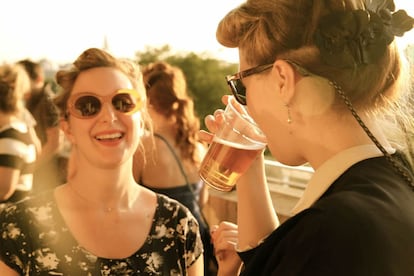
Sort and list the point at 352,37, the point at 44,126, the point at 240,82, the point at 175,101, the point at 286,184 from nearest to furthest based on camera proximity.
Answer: the point at 352,37
the point at 240,82
the point at 175,101
the point at 286,184
the point at 44,126

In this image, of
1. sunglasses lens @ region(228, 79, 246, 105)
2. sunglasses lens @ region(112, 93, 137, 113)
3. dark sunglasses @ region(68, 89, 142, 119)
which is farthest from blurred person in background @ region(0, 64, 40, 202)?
sunglasses lens @ region(228, 79, 246, 105)

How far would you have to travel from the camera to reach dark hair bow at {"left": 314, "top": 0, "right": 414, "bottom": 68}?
947 millimetres

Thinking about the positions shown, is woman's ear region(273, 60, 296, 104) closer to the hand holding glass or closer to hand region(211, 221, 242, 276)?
the hand holding glass

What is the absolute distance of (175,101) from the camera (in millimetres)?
2938

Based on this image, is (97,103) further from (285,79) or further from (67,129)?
(285,79)

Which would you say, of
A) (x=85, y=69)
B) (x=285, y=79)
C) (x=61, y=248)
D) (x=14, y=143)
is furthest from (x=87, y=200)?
(x=14, y=143)

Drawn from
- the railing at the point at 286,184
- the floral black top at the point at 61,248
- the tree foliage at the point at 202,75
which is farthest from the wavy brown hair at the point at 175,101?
the floral black top at the point at 61,248

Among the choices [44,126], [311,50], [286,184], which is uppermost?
[311,50]

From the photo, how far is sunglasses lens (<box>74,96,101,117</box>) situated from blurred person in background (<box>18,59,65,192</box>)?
80.3 inches

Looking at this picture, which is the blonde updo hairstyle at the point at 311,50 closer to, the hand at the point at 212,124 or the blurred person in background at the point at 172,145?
the hand at the point at 212,124

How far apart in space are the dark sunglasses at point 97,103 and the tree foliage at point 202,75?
1554 mm

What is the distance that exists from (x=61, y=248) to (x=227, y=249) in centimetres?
52

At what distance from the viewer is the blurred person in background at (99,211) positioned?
4.87 feet

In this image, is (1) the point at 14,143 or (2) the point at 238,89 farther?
(1) the point at 14,143
